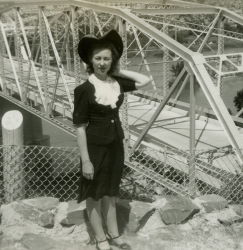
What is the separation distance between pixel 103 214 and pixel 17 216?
1.03 m

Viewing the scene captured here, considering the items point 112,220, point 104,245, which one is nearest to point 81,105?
point 112,220

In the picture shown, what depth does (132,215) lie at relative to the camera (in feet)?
17.2

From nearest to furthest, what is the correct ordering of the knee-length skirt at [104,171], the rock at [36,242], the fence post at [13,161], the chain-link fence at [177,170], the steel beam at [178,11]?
the knee-length skirt at [104,171] < the rock at [36,242] < the chain-link fence at [177,170] < the fence post at [13,161] < the steel beam at [178,11]

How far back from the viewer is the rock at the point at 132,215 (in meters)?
5.21

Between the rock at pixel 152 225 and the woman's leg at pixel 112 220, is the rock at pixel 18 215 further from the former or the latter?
the rock at pixel 152 225

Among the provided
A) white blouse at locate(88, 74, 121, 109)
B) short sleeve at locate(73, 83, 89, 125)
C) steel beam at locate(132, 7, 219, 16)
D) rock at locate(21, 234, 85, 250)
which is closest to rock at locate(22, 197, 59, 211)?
rock at locate(21, 234, 85, 250)

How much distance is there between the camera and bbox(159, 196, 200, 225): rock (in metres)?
5.29

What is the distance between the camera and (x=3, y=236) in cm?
507

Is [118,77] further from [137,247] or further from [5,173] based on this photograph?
[5,173]

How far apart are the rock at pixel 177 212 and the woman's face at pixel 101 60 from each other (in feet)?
5.95

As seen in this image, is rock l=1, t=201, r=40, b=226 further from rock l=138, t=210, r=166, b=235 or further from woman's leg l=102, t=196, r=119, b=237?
rock l=138, t=210, r=166, b=235

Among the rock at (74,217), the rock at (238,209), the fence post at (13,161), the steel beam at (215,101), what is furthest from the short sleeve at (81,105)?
the fence post at (13,161)

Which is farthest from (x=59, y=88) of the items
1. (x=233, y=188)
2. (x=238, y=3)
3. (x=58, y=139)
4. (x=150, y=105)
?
(x=238, y=3)

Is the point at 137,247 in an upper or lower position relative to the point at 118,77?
lower
